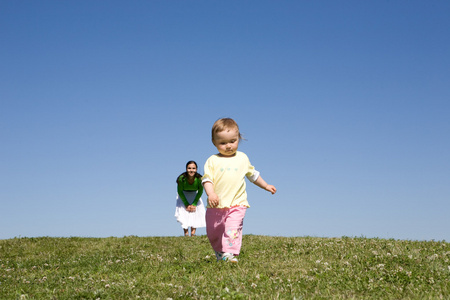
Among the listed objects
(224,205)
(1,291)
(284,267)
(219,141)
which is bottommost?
(1,291)

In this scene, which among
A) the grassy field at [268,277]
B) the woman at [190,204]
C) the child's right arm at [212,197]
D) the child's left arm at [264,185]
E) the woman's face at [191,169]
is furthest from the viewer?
the woman at [190,204]

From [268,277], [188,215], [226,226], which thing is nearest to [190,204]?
[188,215]

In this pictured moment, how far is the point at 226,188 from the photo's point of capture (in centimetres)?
1054

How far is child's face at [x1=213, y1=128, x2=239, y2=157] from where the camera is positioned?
10.4 meters

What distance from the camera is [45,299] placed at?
8.60 m

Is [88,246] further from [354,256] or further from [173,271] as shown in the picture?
[354,256]

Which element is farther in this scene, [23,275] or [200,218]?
[200,218]

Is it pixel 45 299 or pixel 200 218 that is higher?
pixel 200 218

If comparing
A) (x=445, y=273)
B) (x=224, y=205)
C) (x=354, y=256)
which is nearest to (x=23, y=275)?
(x=224, y=205)

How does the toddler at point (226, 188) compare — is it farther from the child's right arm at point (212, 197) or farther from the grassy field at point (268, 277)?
the grassy field at point (268, 277)

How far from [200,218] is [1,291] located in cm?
1431

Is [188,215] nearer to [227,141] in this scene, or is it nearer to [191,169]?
[191,169]

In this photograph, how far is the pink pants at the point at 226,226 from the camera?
10.4 m

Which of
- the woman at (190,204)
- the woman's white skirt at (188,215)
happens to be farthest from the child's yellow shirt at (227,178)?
the woman's white skirt at (188,215)
